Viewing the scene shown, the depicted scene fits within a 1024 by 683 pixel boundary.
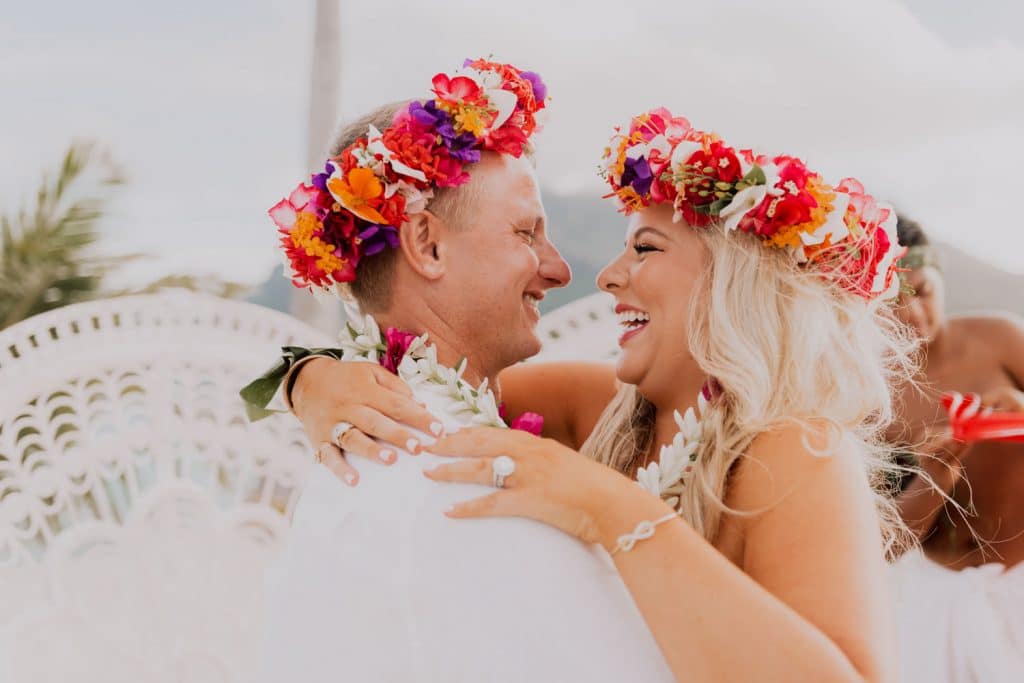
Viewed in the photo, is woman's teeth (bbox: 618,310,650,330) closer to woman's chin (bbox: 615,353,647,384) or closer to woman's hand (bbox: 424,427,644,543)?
woman's chin (bbox: 615,353,647,384)

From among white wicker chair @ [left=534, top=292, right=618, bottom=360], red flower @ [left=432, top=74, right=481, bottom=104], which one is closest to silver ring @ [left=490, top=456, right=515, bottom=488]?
red flower @ [left=432, top=74, right=481, bottom=104]

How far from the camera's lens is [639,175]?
2.19 m

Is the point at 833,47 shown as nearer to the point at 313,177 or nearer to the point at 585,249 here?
the point at 585,249

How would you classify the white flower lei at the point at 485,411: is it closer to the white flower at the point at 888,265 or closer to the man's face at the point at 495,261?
the man's face at the point at 495,261

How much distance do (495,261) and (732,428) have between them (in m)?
0.61

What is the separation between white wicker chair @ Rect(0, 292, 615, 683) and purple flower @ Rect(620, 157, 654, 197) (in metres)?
1.59

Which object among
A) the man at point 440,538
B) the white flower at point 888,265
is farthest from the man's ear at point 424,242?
the white flower at point 888,265

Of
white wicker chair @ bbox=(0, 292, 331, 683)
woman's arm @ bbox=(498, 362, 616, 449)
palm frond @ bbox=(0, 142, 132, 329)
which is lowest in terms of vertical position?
palm frond @ bbox=(0, 142, 132, 329)

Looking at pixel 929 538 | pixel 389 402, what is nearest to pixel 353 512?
pixel 389 402

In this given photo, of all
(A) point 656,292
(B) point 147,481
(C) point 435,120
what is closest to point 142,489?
(B) point 147,481

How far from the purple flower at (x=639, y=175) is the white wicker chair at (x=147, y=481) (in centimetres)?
159

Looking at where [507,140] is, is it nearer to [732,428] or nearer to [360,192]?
[360,192]

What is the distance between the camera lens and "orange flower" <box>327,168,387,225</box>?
2117mm

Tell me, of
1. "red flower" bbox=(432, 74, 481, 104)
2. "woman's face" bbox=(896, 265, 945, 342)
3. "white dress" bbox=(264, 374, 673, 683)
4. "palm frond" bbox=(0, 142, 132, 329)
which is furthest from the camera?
"palm frond" bbox=(0, 142, 132, 329)
